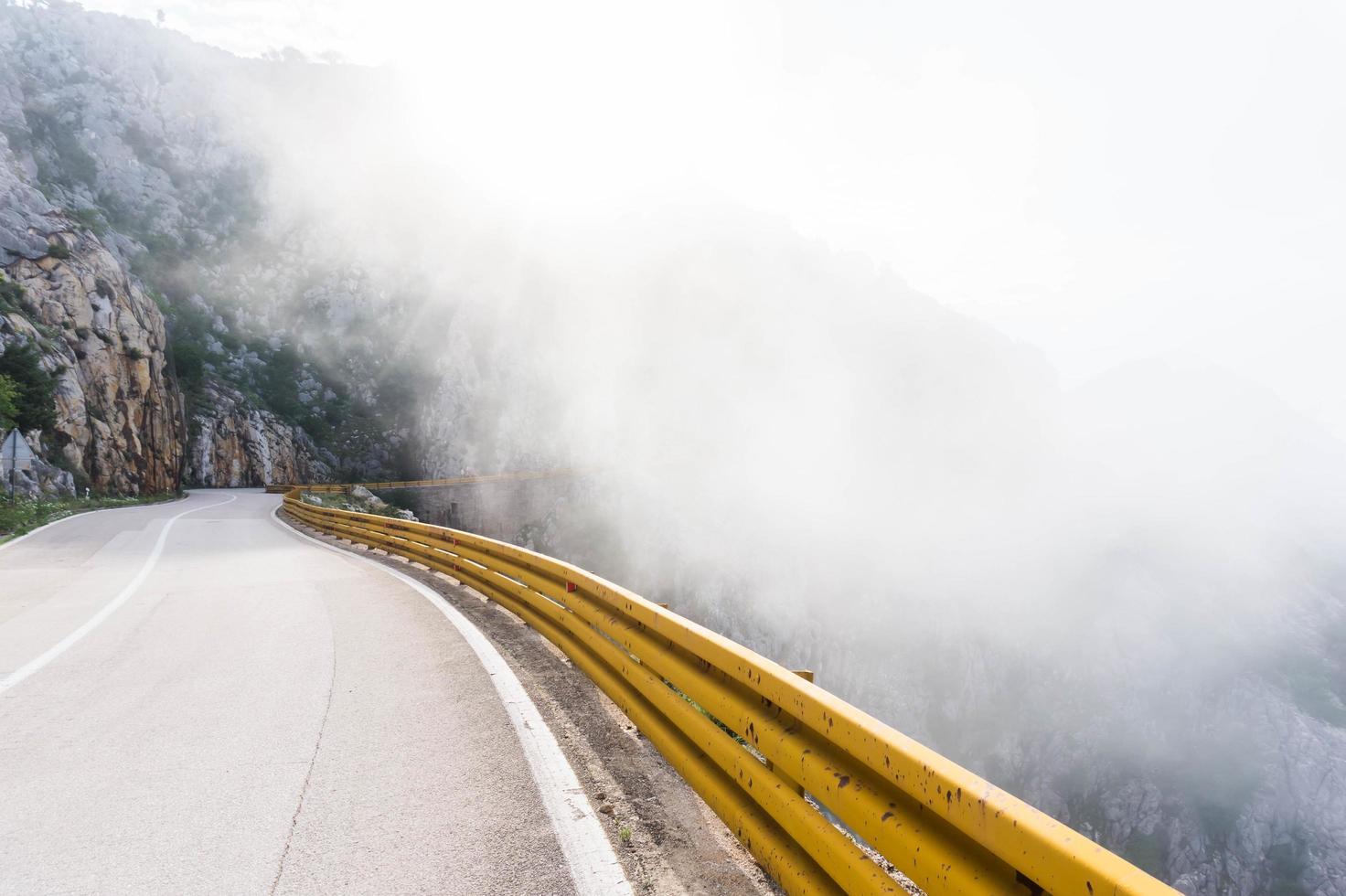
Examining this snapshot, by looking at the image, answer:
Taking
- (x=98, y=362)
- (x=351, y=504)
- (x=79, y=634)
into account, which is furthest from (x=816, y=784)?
(x=98, y=362)

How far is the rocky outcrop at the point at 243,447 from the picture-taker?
165 feet

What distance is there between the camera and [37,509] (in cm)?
2053

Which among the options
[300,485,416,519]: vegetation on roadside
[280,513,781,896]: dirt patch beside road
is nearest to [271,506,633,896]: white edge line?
[280,513,781,896]: dirt patch beside road

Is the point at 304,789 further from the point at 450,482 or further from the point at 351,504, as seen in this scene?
the point at 450,482

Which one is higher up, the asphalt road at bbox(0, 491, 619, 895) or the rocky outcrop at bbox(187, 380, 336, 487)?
the rocky outcrop at bbox(187, 380, 336, 487)

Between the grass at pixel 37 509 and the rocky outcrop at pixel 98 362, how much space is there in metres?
5.30

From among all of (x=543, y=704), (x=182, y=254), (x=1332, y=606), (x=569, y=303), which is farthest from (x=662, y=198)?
(x=1332, y=606)

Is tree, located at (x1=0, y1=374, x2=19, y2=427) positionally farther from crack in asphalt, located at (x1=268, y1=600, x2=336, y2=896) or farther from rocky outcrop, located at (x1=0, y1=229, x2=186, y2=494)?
crack in asphalt, located at (x1=268, y1=600, x2=336, y2=896)

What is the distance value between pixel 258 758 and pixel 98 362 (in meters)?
46.5

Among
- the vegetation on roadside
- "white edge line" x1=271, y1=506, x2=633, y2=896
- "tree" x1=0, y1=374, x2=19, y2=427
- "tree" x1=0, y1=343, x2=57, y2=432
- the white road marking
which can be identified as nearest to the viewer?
"white edge line" x1=271, y1=506, x2=633, y2=896

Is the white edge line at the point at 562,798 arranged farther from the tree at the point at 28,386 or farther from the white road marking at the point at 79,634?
the tree at the point at 28,386

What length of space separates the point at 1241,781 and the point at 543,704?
392ft

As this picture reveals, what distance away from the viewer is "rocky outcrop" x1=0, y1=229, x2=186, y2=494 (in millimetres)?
31922

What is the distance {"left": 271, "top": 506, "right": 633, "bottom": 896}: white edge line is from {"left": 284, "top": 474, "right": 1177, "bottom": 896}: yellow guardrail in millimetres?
584
